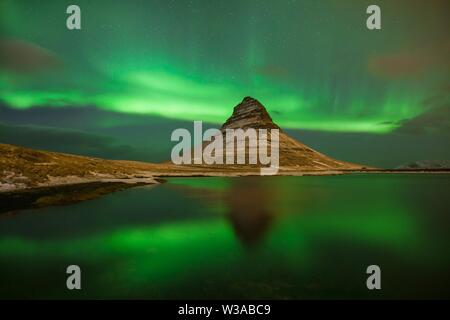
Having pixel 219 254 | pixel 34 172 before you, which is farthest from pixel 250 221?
pixel 34 172

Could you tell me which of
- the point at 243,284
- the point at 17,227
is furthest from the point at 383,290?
the point at 17,227

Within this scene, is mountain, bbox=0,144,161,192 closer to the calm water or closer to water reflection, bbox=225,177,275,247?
the calm water

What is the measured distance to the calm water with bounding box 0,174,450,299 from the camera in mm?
15383

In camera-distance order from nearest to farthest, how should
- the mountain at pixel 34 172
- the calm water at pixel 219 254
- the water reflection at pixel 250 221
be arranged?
the calm water at pixel 219 254, the water reflection at pixel 250 221, the mountain at pixel 34 172

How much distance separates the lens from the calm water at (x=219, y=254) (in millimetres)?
15383

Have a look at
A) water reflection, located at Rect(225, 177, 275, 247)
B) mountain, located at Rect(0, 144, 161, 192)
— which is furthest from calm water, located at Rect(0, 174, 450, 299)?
mountain, located at Rect(0, 144, 161, 192)

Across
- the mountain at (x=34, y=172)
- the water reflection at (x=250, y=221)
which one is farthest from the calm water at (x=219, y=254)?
the mountain at (x=34, y=172)

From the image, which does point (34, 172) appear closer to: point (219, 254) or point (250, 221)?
point (250, 221)

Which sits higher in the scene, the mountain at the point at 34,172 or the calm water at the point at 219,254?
the mountain at the point at 34,172

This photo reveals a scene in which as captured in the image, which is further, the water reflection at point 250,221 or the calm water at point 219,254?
the water reflection at point 250,221

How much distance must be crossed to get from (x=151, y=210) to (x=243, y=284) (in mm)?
28124

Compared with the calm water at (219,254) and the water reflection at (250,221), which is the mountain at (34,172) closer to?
the calm water at (219,254)
